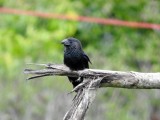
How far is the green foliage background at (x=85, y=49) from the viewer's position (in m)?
6.22

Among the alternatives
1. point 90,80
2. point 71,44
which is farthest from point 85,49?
point 90,80

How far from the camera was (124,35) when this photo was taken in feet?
34.6

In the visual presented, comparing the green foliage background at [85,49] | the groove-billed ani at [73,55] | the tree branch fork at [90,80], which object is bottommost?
the green foliage background at [85,49]

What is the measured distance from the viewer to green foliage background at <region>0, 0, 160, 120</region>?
6223 mm

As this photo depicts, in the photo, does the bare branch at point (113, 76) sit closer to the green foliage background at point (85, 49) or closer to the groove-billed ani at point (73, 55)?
the groove-billed ani at point (73, 55)

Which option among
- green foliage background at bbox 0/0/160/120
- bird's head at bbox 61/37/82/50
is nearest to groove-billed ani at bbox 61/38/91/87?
bird's head at bbox 61/37/82/50

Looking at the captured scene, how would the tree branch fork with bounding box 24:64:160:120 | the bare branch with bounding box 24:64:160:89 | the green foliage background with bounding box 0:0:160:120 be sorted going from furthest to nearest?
the green foliage background with bounding box 0:0:160:120
the bare branch with bounding box 24:64:160:89
the tree branch fork with bounding box 24:64:160:120

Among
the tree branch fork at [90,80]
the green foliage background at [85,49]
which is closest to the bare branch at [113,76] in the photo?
the tree branch fork at [90,80]

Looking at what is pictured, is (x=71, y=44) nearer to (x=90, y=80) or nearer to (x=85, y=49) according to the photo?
(x=90, y=80)

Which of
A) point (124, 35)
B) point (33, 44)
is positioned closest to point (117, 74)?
point (33, 44)

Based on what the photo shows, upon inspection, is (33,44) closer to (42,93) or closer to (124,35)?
(124,35)

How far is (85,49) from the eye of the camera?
8922 mm

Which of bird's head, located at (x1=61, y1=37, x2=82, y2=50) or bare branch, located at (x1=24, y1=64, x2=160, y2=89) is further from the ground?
bird's head, located at (x1=61, y1=37, x2=82, y2=50)

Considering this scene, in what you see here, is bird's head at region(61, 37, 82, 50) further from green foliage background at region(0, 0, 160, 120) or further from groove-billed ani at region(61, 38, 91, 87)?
green foliage background at region(0, 0, 160, 120)
